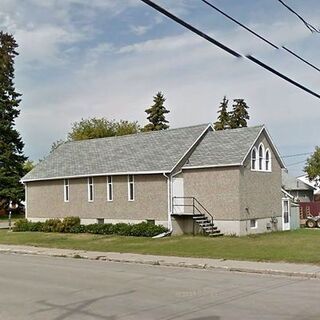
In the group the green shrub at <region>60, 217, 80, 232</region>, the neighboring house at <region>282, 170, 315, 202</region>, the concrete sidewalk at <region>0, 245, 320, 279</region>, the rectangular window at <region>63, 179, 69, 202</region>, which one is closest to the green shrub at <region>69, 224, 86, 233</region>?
the green shrub at <region>60, 217, 80, 232</region>

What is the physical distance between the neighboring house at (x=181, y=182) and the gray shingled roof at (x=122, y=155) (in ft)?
0.27

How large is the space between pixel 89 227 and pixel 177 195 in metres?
5.82

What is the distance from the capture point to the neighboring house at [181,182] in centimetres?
2911

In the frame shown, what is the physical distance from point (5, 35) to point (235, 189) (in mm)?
43283

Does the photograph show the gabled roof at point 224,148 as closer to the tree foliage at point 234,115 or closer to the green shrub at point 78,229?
the green shrub at point 78,229

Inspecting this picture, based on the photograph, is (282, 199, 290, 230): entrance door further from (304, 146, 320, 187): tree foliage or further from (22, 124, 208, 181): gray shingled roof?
(304, 146, 320, 187): tree foliage

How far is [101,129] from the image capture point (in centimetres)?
6981

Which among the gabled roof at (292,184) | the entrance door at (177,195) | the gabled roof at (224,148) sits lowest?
the entrance door at (177,195)

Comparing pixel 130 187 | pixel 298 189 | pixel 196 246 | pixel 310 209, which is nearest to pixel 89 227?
pixel 130 187

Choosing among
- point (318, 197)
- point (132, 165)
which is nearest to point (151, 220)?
point (132, 165)

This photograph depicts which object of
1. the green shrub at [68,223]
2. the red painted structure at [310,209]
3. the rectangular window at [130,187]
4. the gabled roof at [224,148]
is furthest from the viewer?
the red painted structure at [310,209]

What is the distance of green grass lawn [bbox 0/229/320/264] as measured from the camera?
19328 mm

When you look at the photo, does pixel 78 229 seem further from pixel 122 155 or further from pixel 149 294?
pixel 149 294

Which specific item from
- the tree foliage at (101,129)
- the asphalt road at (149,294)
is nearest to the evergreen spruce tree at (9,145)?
the tree foliage at (101,129)
